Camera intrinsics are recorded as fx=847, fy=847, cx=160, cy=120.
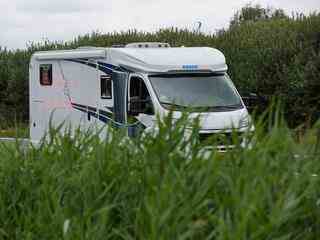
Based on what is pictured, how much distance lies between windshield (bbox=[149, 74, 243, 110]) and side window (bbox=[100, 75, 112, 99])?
1369mm

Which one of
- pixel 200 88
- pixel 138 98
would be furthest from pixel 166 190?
pixel 138 98

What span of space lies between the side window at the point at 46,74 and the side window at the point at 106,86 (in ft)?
7.88

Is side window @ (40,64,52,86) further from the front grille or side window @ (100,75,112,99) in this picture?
the front grille

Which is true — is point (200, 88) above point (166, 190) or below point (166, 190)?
above

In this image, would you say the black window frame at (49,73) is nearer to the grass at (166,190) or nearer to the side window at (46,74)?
the side window at (46,74)

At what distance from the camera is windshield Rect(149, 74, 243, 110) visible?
16453 mm

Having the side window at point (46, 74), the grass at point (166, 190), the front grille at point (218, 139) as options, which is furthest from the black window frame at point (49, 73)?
the front grille at point (218, 139)

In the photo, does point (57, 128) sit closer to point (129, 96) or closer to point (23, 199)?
point (23, 199)

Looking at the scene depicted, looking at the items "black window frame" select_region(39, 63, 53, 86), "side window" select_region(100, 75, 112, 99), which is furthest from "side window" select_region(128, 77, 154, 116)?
"black window frame" select_region(39, 63, 53, 86)

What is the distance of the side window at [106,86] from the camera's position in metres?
17.9

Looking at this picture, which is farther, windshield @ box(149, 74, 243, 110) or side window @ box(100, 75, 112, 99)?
side window @ box(100, 75, 112, 99)

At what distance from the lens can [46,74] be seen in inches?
806

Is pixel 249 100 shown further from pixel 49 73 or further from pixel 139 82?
pixel 49 73

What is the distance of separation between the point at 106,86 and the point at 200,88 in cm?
238
